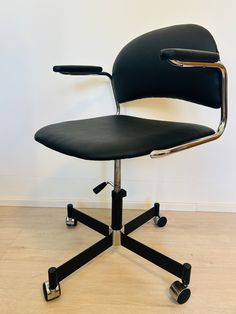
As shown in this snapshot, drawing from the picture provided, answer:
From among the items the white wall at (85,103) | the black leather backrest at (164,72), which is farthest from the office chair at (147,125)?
the white wall at (85,103)

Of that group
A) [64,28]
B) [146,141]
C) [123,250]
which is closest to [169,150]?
[146,141]

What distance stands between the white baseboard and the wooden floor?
39 mm

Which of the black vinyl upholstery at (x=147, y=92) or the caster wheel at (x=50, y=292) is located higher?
the black vinyl upholstery at (x=147, y=92)

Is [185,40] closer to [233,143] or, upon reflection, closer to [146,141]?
[146,141]

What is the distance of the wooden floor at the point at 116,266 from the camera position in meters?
0.86

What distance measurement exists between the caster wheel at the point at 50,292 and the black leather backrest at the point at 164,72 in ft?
2.57

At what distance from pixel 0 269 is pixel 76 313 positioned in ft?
1.18

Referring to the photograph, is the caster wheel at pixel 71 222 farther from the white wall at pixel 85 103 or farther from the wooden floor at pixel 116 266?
the white wall at pixel 85 103

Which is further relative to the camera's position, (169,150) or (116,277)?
(116,277)

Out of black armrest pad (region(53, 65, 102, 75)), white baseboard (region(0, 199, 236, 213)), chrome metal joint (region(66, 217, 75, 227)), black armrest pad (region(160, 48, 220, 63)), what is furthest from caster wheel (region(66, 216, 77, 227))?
black armrest pad (region(160, 48, 220, 63))

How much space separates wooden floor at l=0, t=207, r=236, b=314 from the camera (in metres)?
0.86

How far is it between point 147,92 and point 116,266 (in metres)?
0.70

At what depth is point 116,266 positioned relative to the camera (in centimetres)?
103

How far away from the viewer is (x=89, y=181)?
1.45 meters
